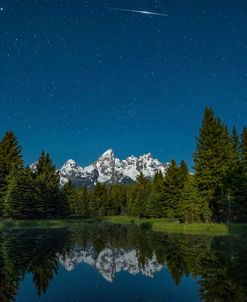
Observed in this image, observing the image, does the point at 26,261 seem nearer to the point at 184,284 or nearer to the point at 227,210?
the point at 184,284

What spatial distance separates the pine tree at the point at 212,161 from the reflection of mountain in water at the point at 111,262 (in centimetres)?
2818

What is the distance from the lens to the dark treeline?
2146 inches

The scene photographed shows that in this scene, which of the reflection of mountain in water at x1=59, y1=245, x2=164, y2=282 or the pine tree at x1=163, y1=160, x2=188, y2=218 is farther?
the pine tree at x1=163, y1=160, x2=188, y2=218

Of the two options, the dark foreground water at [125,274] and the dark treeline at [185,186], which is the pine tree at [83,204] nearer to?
the dark treeline at [185,186]

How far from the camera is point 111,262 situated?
24047 millimetres

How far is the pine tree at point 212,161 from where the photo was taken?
55.5 metres

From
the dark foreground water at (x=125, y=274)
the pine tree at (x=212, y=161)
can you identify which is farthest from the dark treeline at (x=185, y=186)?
the dark foreground water at (x=125, y=274)

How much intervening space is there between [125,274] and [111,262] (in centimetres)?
416

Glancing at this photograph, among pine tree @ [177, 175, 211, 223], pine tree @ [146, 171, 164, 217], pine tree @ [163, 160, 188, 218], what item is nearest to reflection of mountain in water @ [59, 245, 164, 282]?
pine tree @ [177, 175, 211, 223]

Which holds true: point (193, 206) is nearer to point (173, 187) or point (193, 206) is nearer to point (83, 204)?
point (173, 187)

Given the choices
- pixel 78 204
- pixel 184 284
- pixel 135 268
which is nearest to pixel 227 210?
pixel 135 268

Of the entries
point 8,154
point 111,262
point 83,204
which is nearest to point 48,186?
point 8,154

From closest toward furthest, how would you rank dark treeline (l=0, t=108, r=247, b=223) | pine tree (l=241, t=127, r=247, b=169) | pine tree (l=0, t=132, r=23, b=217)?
dark treeline (l=0, t=108, r=247, b=223)
pine tree (l=241, t=127, r=247, b=169)
pine tree (l=0, t=132, r=23, b=217)

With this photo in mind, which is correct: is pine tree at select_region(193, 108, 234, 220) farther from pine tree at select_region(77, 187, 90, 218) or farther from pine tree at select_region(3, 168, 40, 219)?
pine tree at select_region(77, 187, 90, 218)
